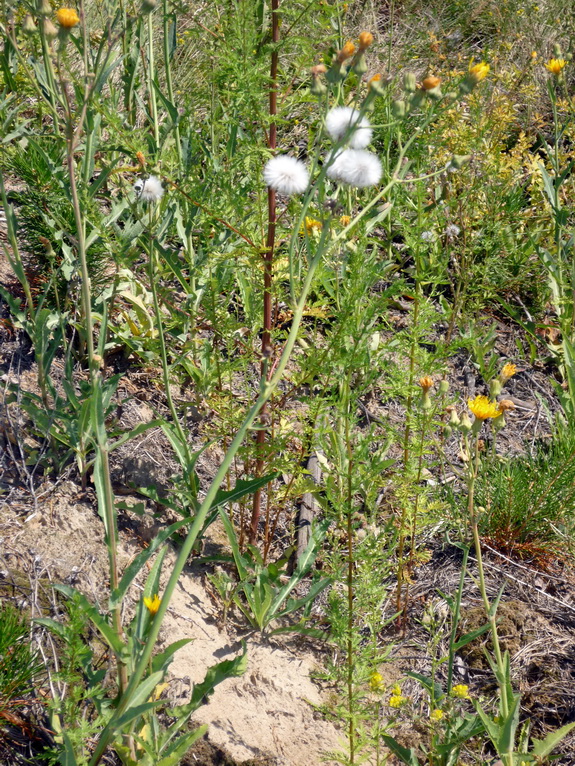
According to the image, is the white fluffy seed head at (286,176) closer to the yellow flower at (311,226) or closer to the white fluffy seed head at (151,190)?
the yellow flower at (311,226)

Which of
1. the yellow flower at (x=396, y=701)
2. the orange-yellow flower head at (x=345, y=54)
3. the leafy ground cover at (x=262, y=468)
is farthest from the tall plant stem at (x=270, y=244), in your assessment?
the yellow flower at (x=396, y=701)

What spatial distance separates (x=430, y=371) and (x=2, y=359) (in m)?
1.63

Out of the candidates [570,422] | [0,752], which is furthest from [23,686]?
[570,422]

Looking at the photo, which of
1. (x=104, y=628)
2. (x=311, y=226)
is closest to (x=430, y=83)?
(x=311, y=226)

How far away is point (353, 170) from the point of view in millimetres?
1713

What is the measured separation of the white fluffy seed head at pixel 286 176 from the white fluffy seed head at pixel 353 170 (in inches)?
4.9

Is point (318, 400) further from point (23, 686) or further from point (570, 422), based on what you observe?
point (570, 422)

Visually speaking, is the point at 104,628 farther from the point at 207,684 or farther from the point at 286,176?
the point at 286,176

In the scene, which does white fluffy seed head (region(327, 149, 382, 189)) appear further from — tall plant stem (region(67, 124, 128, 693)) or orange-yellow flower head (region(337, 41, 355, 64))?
tall plant stem (region(67, 124, 128, 693))

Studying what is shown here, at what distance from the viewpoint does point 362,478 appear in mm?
1963

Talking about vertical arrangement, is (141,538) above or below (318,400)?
below

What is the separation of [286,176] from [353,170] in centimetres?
20

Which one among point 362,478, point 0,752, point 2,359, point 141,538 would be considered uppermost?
point 2,359

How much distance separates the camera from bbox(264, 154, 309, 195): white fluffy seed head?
5.96ft
